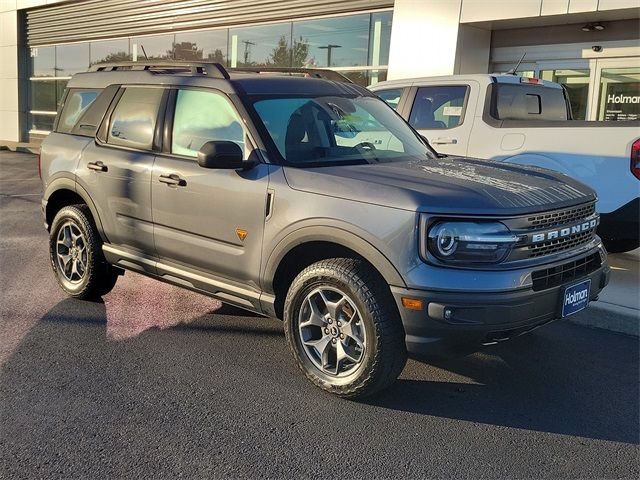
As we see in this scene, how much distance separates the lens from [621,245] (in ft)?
22.8

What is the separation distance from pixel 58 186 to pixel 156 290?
1.24 metres

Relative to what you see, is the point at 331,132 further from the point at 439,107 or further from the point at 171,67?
the point at 439,107

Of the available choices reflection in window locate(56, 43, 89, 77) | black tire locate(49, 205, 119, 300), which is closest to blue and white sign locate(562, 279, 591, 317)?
black tire locate(49, 205, 119, 300)

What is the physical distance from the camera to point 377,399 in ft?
12.3

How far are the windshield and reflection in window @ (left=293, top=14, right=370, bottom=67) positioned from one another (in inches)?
357

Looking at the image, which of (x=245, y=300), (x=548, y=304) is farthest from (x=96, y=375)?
(x=548, y=304)

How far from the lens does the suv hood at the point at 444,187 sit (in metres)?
3.38

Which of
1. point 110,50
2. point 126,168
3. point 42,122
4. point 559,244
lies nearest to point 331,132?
point 126,168

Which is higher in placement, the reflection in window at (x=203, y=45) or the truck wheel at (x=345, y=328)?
the reflection in window at (x=203, y=45)

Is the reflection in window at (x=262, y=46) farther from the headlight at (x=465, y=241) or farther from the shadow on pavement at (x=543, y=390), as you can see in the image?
the headlight at (x=465, y=241)

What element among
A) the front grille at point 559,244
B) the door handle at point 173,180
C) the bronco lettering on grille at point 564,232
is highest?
the door handle at point 173,180

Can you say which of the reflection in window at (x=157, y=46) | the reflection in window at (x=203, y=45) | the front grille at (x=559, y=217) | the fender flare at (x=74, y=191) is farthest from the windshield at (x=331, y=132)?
the reflection in window at (x=157, y=46)

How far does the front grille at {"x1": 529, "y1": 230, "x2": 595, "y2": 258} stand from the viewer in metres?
3.52

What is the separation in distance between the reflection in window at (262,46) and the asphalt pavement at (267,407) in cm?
1105
